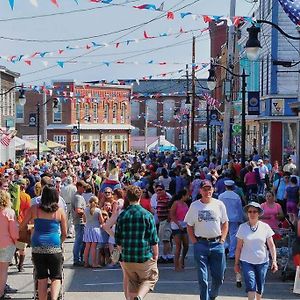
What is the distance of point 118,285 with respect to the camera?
11.5 m

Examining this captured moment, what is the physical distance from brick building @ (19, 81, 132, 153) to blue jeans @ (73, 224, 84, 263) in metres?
54.0

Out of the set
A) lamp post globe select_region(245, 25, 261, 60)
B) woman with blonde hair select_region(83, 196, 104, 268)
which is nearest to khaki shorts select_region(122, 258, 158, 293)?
woman with blonde hair select_region(83, 196, 104, 268)

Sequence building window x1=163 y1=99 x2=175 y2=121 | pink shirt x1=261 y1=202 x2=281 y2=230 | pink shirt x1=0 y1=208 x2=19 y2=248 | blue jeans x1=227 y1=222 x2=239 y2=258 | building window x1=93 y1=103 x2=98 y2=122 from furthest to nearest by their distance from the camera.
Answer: building window x1=163 y1=99 x2=175 y2=121
building window x1=93 y1=103 x2=98 y2=122
blue jeans x1=227 y1=222 x2=239 y2=258
pink shirt x1=261 y1=202 x2=281 y2=230
pink shirt x1=0 y1=208 x2=19 y2=248

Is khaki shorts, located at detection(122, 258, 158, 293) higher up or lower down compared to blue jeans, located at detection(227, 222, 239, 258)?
higher up

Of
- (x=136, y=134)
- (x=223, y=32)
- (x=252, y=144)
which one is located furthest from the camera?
(x=136, y=134)

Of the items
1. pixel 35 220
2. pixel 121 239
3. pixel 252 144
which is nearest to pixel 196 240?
pixel 121 239

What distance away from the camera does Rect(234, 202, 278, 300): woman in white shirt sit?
356 inches

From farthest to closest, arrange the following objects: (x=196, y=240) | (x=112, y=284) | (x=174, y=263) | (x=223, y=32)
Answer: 1. (x=223, y=32)
2. (x=174, y=263)
3. (x=112, y=284)
4. (x=196, y=240)

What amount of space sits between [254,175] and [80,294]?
12.6 metres

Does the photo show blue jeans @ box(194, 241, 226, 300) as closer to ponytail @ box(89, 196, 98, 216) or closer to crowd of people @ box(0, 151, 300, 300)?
crowd of people @ box(0, 151, 300, 300)

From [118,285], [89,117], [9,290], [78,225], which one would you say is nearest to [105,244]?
[78,225]

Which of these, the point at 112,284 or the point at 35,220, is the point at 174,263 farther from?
the point at 35,220

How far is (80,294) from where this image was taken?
1077cm

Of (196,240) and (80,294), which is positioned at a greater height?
(196,240)
